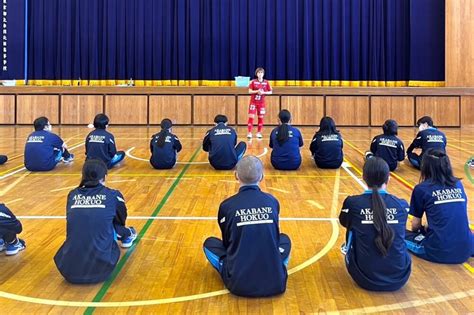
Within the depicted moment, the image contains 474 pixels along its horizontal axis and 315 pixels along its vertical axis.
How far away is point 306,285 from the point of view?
4.13 metres

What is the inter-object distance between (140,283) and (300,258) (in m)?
1.46

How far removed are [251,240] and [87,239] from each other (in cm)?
127

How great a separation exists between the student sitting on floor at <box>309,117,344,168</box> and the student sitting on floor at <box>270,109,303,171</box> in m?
0.42

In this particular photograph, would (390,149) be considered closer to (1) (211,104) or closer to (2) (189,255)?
(2) (189,255)

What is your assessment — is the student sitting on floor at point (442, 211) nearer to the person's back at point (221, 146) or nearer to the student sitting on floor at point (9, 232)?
the student sitting on floor at point (9, 232)

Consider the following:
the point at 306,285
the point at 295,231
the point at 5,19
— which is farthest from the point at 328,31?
the point at 306,285

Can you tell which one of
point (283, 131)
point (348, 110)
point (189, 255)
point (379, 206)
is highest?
point (348, 110)

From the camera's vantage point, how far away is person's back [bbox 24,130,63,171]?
9039 millimetres

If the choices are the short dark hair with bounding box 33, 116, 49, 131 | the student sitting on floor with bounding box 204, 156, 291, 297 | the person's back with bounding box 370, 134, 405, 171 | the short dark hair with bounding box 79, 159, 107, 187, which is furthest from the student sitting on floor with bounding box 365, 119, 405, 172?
the short dark hair with bounding box 79, 159, 107, 187

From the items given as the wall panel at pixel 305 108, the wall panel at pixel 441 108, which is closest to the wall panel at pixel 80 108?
the wall panel at pixel 305 108

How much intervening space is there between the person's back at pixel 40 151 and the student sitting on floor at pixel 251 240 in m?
6.04

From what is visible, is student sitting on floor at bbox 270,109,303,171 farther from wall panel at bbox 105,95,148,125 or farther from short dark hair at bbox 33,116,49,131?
wall panel at bbox 105,95,148,125

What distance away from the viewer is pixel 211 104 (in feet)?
60.0

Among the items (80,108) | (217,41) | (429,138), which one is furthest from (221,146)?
(217,41)
